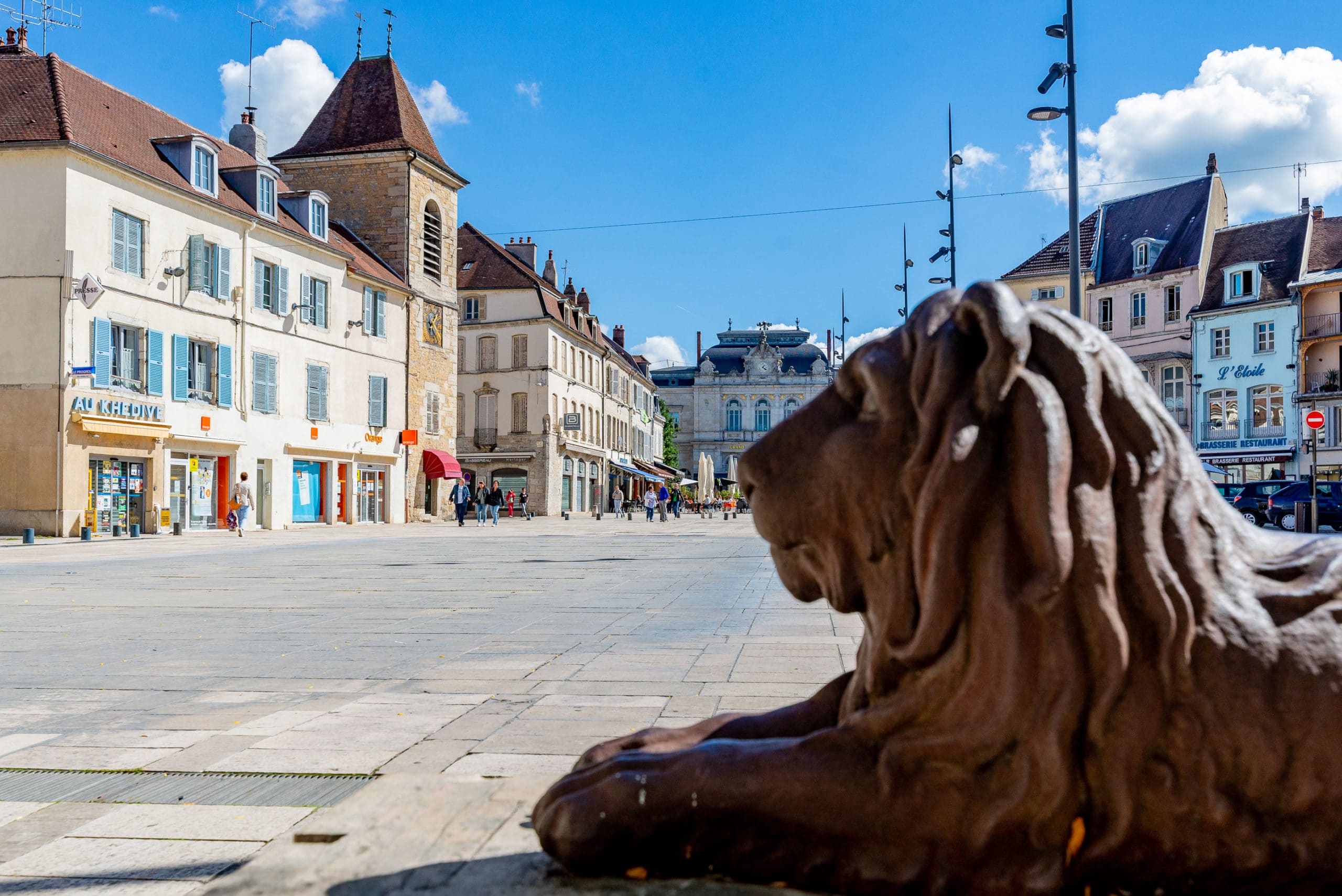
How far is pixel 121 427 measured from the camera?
2388 centimetres

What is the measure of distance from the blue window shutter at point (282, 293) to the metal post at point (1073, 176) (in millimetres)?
22734

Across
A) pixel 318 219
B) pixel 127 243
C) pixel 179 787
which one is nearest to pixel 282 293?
pixel 318 219

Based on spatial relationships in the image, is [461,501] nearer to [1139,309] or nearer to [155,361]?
[155,361]

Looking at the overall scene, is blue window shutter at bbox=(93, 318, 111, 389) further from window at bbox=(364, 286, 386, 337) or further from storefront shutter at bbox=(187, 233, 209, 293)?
window at bbox=(364, 286, 386, 337)

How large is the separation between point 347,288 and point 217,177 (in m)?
6.04

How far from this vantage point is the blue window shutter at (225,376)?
27.8m

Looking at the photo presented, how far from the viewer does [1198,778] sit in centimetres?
151

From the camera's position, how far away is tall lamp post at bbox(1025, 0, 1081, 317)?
13.9m

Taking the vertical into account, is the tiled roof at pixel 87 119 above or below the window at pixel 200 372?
above

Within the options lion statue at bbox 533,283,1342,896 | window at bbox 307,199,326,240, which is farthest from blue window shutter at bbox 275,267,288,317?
lion statue at bbox 533,283,1342,896

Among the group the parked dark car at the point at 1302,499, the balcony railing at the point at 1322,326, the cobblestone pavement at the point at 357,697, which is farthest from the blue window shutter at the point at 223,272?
the balcony railing at the point at 1322,326

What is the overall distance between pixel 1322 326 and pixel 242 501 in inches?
1549

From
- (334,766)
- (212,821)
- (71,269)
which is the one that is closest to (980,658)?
(212,821)

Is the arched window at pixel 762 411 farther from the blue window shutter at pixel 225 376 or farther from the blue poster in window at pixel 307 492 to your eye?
the blue window shutter at pixel 225 376
